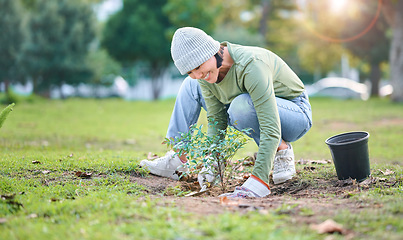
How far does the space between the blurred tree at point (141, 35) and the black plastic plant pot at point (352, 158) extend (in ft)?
69.0

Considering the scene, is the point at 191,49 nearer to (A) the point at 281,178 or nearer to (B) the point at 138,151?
(A) the point at 281,178

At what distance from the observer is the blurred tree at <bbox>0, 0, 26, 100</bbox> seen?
72.8ft

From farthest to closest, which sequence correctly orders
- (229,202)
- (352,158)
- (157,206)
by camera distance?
(352,158), (229,202), (157,206)

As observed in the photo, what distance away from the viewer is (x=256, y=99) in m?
3.31

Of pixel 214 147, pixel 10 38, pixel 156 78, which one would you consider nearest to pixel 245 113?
pixel 214 147

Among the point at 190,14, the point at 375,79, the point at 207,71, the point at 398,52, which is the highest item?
the point at 190,14

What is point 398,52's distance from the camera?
52.8 ft

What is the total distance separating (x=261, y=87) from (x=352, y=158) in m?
1.18

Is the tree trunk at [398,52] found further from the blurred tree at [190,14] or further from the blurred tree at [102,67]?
the blurred tree at [102,67]

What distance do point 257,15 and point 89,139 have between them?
28976 mm

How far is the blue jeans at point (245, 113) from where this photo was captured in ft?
11.7

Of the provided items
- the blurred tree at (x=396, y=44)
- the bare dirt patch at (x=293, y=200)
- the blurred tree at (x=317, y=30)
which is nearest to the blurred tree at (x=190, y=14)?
the blurred tree at (x=317, y=30)

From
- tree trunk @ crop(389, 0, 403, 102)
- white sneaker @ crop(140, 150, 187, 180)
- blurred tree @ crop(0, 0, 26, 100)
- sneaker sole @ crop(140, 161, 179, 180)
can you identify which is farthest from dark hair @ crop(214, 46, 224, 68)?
blurred tree @ crop(0, 0, 26, 100)

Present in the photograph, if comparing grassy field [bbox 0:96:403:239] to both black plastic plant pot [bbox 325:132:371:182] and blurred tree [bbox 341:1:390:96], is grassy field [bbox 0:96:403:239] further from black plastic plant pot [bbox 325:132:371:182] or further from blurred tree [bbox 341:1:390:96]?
blurred tree [bbox 341:1:390:96]
